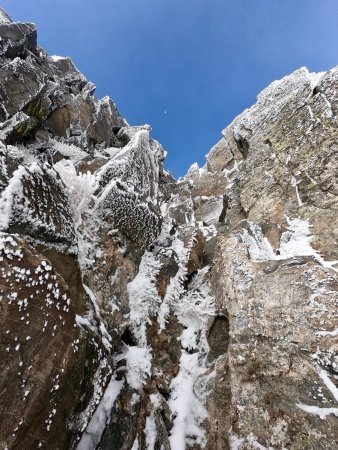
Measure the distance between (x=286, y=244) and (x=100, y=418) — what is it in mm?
9205

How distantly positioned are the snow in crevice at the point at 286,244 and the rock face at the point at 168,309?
0.08 meters

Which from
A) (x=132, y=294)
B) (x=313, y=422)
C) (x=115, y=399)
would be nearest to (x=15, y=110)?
(x=132, y=294)

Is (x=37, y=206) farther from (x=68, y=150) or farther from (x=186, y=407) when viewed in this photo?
(x=68, y=150)

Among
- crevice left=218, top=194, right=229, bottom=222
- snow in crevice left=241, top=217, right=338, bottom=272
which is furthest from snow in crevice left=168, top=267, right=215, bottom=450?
crevice left=218, top=194, right=229, bottom=222

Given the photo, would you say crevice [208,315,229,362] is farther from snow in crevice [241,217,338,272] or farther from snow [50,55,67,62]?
snow [50,55,67,62]

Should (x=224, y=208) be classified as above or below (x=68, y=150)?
below

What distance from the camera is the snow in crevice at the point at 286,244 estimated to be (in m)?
10.6

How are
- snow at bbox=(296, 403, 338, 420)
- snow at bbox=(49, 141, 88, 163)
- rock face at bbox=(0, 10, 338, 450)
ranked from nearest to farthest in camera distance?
rock face at bbox=(0, 10, 338, 450) < snow at bbox=(296, 403, 338, 420) < snow at bbox=(49, 141, 88, 163)

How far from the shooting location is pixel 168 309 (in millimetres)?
12016

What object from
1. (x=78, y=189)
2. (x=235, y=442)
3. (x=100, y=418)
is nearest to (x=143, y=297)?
(x=100, y=418)

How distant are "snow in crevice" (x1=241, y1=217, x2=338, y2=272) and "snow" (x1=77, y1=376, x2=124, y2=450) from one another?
6.89m

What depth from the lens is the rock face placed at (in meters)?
6.02

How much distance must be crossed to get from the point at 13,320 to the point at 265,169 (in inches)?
636

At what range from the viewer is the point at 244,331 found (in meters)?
9.29
